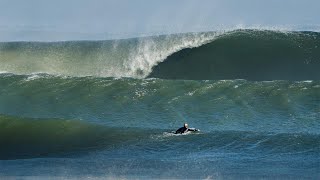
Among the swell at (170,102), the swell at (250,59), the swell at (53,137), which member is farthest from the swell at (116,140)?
the swell at (250,59)

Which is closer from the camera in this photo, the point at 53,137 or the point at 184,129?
the point at 184,129

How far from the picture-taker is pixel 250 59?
2634 centimetres

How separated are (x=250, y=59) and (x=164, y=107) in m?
5.96

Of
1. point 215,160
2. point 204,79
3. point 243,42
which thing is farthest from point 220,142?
point 243,42

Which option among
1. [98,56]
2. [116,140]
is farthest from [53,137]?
[98,56]

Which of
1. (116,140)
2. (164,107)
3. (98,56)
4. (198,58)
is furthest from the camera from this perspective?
(98,56)

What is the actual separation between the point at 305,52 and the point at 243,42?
2580 mm

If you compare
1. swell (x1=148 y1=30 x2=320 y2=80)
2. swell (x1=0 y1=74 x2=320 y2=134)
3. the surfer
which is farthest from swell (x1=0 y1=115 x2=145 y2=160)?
swell (x1=148 y1=30 x2=320 y2=80)

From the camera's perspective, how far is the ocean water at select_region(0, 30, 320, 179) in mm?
15523

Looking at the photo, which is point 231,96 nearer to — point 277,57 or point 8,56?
point 277,57

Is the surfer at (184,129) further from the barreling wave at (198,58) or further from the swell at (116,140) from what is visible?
the barreling wave at (198,58)

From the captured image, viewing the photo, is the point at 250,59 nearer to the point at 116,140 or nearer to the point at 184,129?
the point at 184,129

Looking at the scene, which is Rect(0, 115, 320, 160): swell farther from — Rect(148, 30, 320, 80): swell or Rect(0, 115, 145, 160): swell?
Rect(148, 30, 320, 80): swell

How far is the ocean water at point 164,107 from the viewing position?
15523 mm
